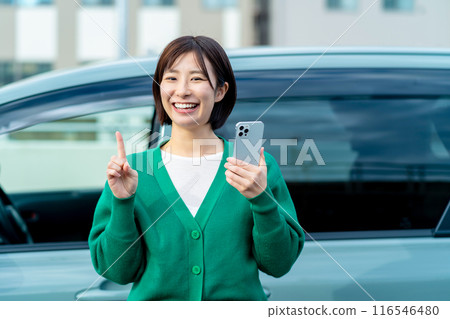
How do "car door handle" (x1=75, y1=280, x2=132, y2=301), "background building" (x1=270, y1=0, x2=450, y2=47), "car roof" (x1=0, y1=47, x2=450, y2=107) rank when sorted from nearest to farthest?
1. "car door handle" (x1=75, y1=280, x2=132, y2=301)
2. "car roof" (x1=0, y1=47, x2=450, y2=107)
3. "background building" (x1=270, y1=0, x2=450, y2=47)

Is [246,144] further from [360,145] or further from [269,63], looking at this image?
[360,145]

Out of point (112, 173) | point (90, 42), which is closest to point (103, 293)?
point (112, 173)

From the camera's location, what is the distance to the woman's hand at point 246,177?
118 centimetres

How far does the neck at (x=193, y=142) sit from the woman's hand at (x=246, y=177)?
0.16 m

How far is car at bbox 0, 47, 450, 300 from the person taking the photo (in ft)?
5.62

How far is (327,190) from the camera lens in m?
2.55

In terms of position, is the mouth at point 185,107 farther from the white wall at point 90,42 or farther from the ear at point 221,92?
the white wall at point 90,42

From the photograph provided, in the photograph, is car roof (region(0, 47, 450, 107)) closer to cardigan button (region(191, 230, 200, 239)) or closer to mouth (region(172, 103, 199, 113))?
mouth (region(172, 103, 199, 113))

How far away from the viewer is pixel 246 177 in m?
1.18

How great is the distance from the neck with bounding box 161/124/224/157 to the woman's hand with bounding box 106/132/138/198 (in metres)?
0.16

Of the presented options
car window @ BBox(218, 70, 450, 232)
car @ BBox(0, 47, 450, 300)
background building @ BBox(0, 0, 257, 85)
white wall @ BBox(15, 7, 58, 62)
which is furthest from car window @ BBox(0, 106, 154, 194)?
white wall @ BBox(15, 7, 58, 62)

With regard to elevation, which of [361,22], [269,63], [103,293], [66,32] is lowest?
[103,293]

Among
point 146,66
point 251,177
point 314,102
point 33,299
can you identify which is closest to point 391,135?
point 314,102

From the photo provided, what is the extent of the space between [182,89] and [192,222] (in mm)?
312
